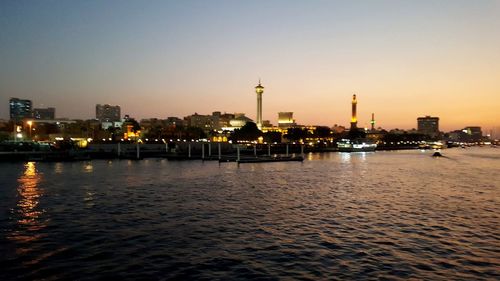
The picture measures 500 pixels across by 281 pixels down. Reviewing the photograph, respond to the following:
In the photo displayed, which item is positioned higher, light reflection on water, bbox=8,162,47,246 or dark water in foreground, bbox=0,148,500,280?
light reflection on water, bbox=8,162,47,246

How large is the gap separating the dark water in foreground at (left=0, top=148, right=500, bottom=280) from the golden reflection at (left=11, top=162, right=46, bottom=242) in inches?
3.6

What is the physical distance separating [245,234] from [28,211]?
19.3 meters

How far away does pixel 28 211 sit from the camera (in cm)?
3194

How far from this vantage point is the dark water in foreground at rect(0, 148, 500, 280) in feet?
60.0

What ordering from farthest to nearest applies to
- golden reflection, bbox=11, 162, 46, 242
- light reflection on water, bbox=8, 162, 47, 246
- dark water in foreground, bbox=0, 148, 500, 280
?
1. golden reflection, bbox=11, 162, 46, 242
2. light reflection on water, bbox=8, 162, 47, 246
3. dark water in foreground, bbox=0, 148, 500, 280

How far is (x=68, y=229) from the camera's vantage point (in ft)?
84.4

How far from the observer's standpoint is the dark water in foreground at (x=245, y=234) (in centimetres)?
1830

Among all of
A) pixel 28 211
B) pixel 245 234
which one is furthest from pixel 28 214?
pixel 245 234

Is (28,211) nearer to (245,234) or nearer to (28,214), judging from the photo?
(28,214)

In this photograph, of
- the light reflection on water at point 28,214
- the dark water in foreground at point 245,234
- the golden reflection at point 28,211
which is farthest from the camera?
the golden reflection at point 28,211

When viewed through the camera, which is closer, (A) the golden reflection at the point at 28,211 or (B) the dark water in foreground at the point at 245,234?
(B) the dark water in foreground at the point at 245,234

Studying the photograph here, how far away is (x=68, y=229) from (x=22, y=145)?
10519cm

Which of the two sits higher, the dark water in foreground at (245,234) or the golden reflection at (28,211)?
the golden reflection at (28,211)

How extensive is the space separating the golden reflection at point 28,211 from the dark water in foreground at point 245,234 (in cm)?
9
